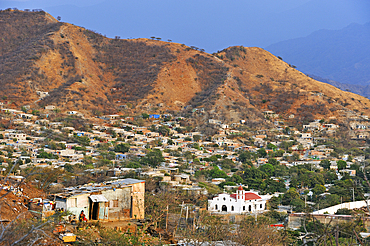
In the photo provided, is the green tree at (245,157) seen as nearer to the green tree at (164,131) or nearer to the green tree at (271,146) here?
the green tree at (271,146)

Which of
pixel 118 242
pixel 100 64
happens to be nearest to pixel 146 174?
pixel 118 242

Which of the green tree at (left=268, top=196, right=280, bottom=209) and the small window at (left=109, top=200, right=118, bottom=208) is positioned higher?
the small window at (left=109, top=200, right=118, bottom=208)

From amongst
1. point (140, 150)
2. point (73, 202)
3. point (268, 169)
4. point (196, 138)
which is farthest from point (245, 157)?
point (73, 202)

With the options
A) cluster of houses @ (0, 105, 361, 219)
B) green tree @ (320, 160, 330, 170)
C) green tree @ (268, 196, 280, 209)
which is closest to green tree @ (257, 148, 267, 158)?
cluster of houses @ (0, 105, 361, 219)

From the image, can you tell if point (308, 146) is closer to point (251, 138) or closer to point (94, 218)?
point (251, 138)

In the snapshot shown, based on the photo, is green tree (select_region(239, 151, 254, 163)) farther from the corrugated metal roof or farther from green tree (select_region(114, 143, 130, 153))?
the corrugated metal roof

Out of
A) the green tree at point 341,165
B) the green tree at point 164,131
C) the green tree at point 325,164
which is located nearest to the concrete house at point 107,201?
the green tree at point 325,164

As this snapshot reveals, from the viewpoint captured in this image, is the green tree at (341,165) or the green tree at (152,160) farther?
the green tree at (341,165)
